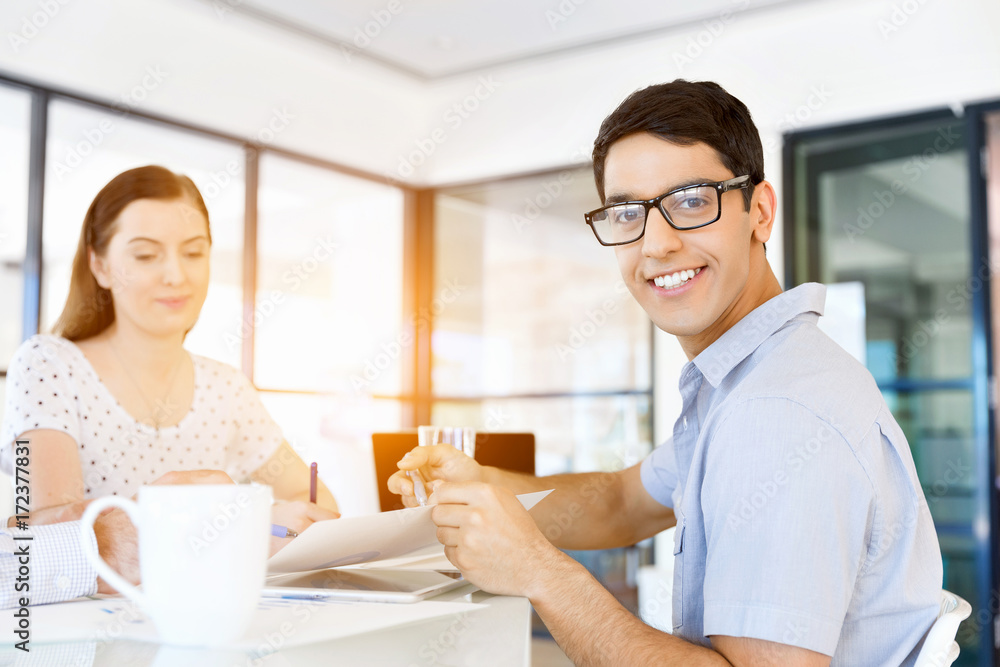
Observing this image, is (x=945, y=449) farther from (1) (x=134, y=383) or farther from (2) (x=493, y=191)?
(1) (x=134, y=383)

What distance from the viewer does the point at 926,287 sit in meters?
3.70

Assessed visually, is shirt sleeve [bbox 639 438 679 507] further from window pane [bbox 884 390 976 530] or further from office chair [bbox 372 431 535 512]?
window pane [bbox 884 390 976 530]

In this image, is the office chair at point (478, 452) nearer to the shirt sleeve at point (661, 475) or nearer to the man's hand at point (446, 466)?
the shirt sleeve at point (661, 475)

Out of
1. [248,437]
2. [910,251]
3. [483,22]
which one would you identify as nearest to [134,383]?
[248,437]

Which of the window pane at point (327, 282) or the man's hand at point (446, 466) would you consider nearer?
the man's hand at point (446, 466)

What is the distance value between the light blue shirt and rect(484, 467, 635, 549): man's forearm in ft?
1.38

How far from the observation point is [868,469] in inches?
38.4

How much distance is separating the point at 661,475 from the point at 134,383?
4.22ft

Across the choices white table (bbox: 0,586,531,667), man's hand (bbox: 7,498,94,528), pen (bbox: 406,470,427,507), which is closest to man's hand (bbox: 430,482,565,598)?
white table (bbox: 0,586,531,667)

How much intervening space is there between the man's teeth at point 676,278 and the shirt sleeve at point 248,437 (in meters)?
1.25

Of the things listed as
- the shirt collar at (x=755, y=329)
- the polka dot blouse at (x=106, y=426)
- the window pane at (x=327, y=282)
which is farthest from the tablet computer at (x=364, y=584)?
the window pane at (x=327, y=282)

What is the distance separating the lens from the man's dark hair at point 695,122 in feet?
4.33

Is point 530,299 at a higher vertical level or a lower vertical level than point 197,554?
higher

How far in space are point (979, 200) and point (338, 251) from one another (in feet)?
9.70
